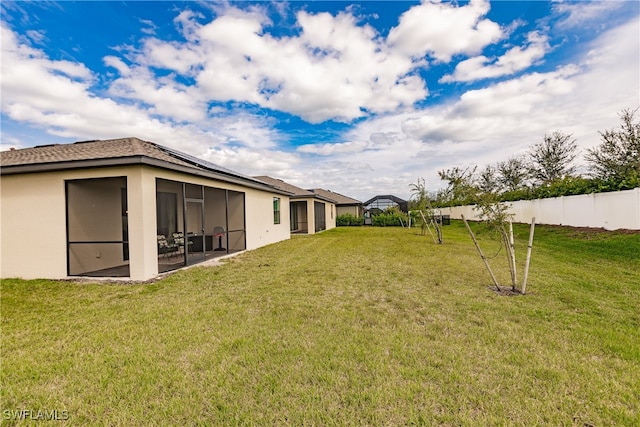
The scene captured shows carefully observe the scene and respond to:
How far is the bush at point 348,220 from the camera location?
32.2 m

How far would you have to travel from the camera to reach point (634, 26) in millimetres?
9188

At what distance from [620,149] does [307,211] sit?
19.6 meters

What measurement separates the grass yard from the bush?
25.8 metres

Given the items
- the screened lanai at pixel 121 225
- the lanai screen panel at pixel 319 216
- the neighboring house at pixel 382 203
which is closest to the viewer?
the screened lanai at pixel 121 225

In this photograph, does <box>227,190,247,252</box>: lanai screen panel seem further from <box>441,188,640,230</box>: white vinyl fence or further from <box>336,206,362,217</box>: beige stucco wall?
<box>336,206,362,217</box>: beige stucco wall

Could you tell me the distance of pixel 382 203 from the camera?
38531mm

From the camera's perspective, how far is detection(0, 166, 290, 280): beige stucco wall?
673cm

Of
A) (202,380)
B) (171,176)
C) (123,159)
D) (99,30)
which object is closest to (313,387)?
(202,380)

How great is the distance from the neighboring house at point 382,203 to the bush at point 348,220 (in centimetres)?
602

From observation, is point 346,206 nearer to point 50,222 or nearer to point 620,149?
point 620,149

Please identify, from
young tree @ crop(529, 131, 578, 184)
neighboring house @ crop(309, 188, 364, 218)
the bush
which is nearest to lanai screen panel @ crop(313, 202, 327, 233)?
the bush

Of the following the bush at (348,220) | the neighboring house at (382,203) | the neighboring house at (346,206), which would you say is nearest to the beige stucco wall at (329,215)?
the bush at (348,220)

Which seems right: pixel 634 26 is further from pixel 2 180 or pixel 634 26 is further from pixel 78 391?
pixel 2 180

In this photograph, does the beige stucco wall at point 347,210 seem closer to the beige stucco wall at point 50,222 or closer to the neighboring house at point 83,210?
the neighboring house at point 83,210
